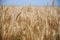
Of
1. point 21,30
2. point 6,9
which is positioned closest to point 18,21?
point 21,30

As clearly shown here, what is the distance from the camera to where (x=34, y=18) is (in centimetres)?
153

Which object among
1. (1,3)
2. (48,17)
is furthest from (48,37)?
(1,3)

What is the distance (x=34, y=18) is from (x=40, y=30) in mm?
145

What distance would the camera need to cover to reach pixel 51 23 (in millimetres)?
1514

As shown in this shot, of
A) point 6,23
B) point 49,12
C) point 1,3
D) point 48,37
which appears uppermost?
point 1,3

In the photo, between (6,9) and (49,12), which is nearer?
(49,12)

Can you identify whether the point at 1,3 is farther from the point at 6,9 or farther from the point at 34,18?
the point at 34,18

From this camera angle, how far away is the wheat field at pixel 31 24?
150 centimetres

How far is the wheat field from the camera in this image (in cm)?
150

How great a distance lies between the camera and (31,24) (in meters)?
1.53

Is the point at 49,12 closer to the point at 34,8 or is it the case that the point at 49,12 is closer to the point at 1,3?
the point at 34,8

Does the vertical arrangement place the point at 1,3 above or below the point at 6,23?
above

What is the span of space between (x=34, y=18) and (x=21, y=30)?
0.19 metres

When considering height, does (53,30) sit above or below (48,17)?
below
